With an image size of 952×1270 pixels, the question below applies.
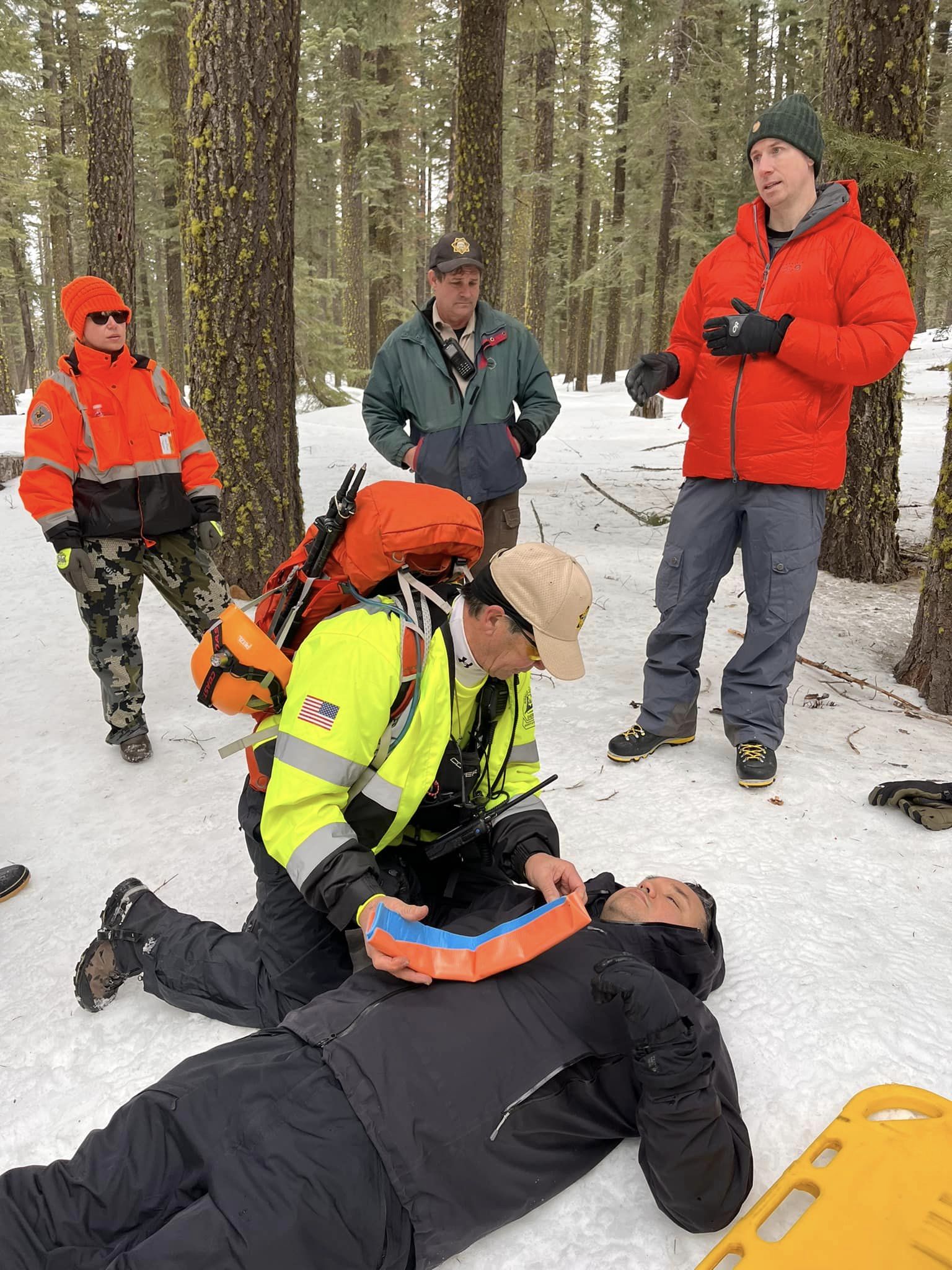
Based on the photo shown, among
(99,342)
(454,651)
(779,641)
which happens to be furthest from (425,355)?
(454,651)

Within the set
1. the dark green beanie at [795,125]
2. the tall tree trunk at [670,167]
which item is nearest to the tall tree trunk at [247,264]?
the dark green beanie at [795,125]

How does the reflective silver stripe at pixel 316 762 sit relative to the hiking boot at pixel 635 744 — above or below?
above

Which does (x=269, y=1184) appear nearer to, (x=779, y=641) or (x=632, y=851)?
(x=632, y=851)

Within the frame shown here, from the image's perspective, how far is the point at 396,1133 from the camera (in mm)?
1943

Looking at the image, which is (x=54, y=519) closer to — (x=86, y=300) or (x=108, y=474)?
(x=108, y=474)

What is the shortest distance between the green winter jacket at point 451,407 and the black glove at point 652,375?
1.06 metres

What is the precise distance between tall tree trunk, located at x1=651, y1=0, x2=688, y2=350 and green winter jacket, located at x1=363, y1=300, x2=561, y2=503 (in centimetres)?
1287

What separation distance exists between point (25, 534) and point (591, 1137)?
26.9ft

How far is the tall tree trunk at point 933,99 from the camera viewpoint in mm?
8767

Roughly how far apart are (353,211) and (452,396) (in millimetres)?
16092

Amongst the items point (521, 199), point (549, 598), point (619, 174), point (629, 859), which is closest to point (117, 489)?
point (549, 598)

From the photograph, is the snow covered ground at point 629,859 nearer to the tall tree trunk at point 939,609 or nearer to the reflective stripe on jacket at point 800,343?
the tall tree trunk at point 939,609

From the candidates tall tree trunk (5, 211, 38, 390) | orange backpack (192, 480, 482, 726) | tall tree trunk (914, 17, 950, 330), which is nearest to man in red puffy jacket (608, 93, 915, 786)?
orange backpack (192, 480, 482, 726)

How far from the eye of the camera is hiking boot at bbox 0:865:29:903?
3.50m
